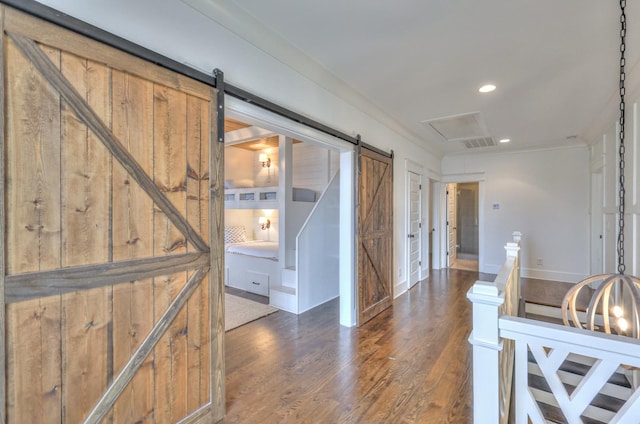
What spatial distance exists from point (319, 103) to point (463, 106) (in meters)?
1.91

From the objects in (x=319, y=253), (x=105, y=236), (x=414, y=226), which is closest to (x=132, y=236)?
(x=105, y=236)

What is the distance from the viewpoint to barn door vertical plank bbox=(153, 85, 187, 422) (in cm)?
157

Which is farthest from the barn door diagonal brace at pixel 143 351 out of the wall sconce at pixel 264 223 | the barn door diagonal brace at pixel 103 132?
the wall sconce at pixel 264 223

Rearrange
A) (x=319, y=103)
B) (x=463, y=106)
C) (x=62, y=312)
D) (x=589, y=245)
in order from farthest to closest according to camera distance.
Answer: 1. (x=589, y=245)
2. (x=463, y=106)
3. (x=319, y=103)
4. (x=62, y=312)

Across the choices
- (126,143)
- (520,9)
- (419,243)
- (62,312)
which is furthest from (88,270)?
(419,243)

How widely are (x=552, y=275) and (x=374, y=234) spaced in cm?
433

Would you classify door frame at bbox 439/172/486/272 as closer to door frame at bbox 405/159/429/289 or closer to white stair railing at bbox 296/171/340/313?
door frame at bbox 405/159/429/289

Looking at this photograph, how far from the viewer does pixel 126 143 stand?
144 centimetres

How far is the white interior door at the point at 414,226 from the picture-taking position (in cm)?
491

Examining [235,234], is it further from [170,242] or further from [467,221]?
[467,221]

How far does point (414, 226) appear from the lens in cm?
518

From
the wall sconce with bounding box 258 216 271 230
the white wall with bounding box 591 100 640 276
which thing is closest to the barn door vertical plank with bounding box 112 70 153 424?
the white wall with bounding box 591 100 640 276

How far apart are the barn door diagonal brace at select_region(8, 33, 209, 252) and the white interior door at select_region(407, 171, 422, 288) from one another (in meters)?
3.80

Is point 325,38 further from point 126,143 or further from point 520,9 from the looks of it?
point 126,143
